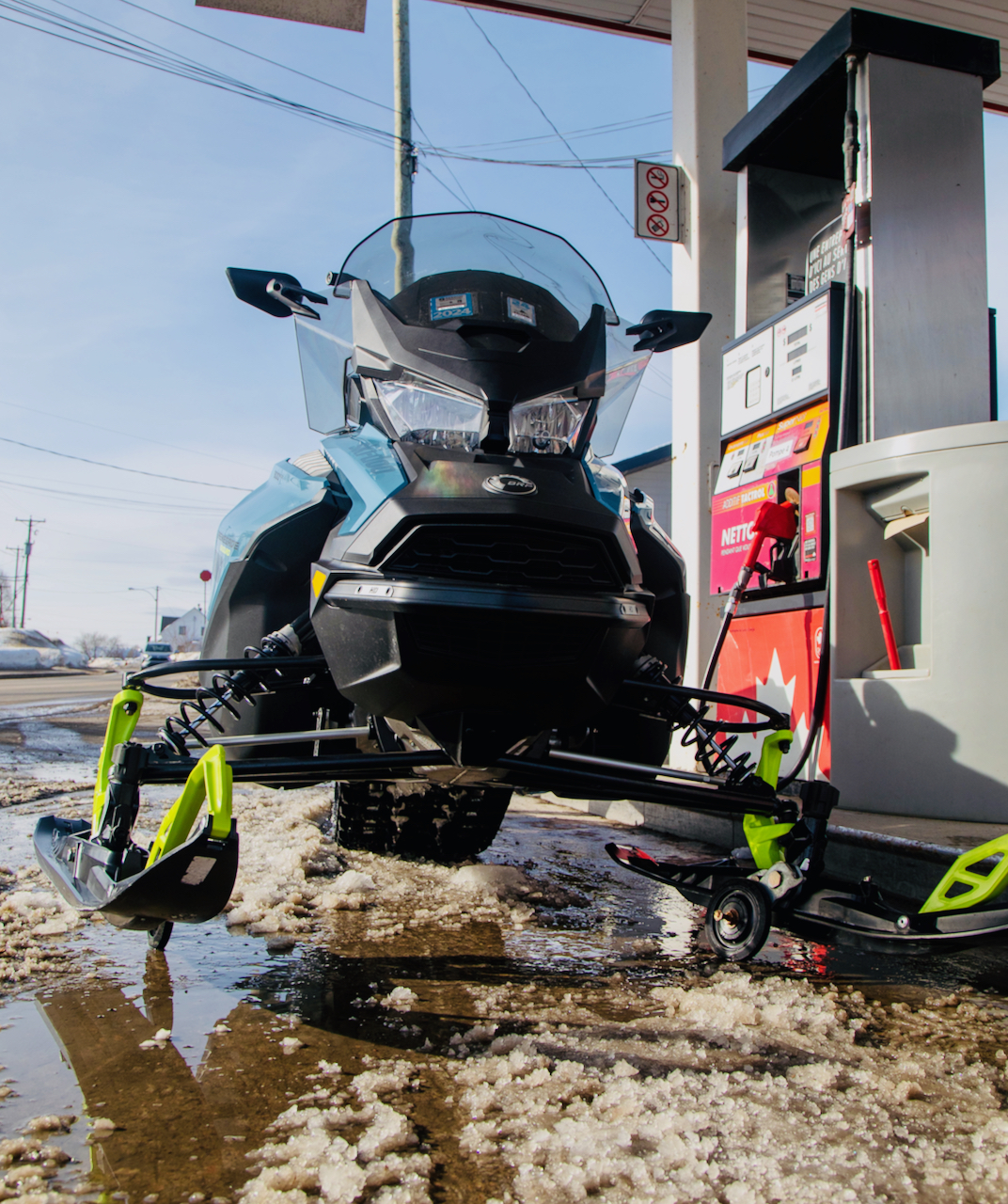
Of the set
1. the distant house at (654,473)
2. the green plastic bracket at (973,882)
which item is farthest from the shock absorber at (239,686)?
the distant house at (654,473)

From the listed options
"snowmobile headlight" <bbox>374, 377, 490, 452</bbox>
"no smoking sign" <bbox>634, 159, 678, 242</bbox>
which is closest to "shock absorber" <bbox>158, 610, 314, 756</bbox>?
"snowmobile headlight" <bbox>374, 377, 490, 452</bbox>

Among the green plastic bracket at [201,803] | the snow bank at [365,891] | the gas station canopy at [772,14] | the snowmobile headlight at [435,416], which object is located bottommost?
the snow bank at [365,891]

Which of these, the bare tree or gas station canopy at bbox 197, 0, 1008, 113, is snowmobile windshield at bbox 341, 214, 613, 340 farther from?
the bare tree

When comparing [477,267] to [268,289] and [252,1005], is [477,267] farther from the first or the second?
[252,1005]

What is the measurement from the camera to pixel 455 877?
3.06 meters

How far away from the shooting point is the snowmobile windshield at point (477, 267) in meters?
2.19

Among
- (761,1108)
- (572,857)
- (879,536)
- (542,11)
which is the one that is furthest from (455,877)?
(542,11)

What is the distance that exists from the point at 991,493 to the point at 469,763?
2409 millimetres

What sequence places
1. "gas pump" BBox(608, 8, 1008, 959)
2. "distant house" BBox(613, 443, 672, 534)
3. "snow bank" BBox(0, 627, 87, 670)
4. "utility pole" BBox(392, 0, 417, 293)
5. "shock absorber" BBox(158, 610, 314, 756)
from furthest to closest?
"snow bank" BBox(0, 627, 87, 670), "distant house" BBox(613, 443, 672, 534), "utility pole" BBox(392, 0, 417, 293), "gas pump" BBox(608, 8, 1008, 959), "shock absorber" BBox(158, 610, 314, 756)

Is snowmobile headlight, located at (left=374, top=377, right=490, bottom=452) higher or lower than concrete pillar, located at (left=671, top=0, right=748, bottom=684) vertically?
lower

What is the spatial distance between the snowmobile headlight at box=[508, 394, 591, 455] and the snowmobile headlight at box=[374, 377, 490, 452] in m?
0.09

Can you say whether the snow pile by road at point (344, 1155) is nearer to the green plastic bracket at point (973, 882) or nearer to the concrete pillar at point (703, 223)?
the green plastic bracket at point (973, 882)

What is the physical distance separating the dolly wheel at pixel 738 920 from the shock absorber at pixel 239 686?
1.27 m

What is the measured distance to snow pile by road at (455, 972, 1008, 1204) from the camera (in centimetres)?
123
